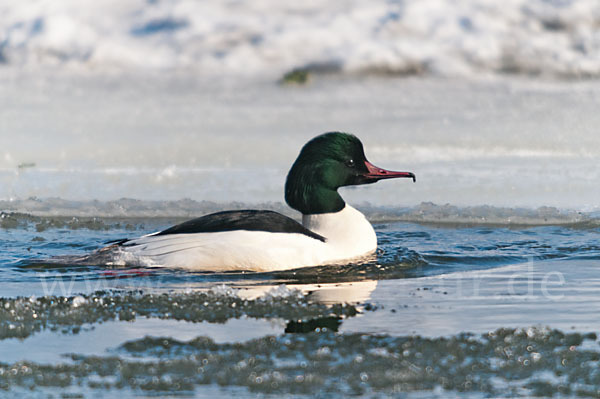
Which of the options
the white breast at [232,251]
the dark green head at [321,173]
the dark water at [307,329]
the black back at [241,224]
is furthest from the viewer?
the dark green head at [321,173]

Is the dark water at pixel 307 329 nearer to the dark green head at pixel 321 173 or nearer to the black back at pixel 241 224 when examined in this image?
the black back at pixel 241 224

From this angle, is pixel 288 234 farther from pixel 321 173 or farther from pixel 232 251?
pixel 321 173

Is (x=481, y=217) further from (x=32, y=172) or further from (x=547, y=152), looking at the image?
(x=32, y=172)

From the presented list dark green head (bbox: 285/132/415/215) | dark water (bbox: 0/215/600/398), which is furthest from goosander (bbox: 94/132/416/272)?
dark water (bbox: 0/215/600/398)

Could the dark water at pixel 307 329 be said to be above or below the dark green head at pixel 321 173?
below

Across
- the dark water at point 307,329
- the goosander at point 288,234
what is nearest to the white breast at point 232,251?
the goosander at point 288,234

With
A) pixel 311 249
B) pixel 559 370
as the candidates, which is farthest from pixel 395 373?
pixel 311 249

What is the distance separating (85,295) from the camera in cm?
532

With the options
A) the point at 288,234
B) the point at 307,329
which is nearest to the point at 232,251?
the point at 288,234

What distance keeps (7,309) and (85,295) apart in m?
0.62

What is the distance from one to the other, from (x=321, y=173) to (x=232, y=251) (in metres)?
1.04

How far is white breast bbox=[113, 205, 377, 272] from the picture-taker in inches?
245

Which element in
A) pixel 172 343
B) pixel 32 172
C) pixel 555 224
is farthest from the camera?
pixel 32 172

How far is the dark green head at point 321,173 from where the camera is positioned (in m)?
6.89
